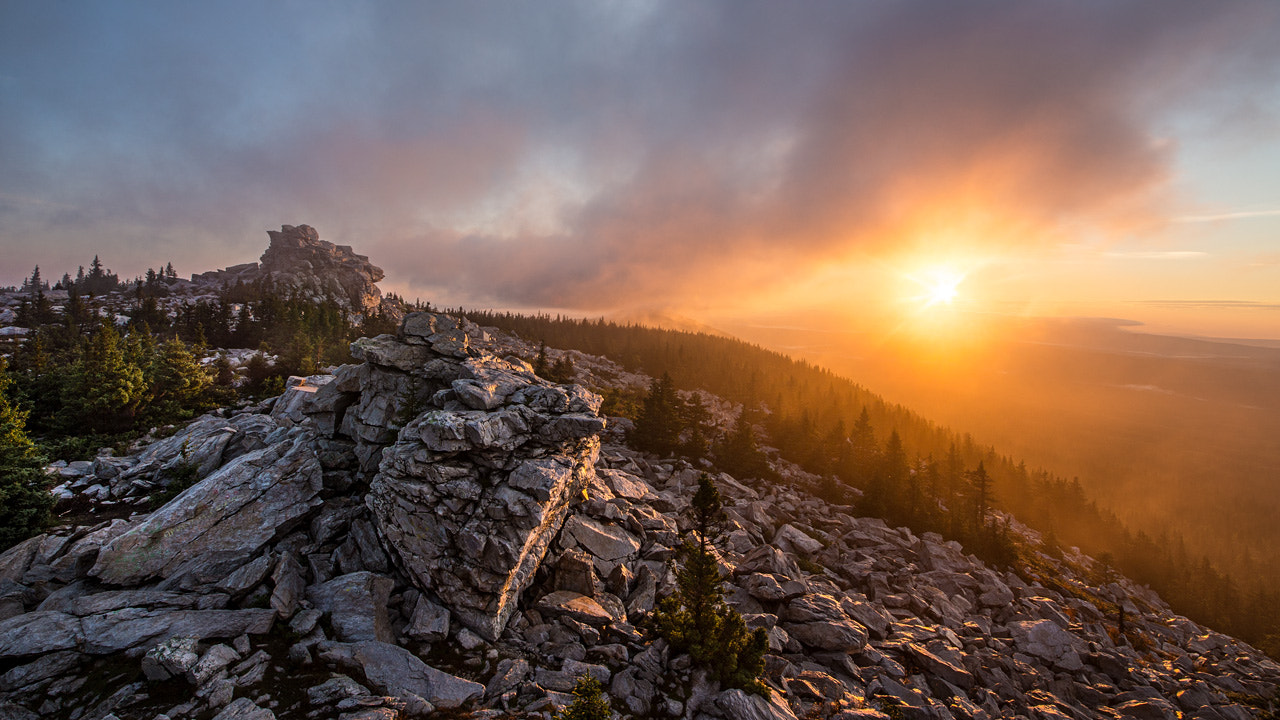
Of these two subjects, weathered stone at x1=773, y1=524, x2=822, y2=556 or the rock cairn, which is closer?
the rock cairn

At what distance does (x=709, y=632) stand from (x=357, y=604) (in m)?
19.9

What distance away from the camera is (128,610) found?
20.3 meters

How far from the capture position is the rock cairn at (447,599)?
1889 centimetres

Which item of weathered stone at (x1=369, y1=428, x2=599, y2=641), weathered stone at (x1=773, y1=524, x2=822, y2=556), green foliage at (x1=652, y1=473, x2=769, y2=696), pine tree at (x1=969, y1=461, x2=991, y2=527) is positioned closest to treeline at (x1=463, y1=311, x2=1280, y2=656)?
pine tree at (x1=969, y1=461, x2=991, y2=527)

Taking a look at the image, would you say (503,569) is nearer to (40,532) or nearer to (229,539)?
(229,539)

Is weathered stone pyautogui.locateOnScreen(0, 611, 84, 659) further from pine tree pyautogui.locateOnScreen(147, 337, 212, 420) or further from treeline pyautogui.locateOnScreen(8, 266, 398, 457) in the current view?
pine tree pyautogui.locateOnScreen(147, 337, 212, 420)

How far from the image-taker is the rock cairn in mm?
18891

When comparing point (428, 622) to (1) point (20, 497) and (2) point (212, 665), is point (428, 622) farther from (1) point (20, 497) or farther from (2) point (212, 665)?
(1) point (20, 497)

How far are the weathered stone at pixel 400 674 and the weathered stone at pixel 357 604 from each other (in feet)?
2.99

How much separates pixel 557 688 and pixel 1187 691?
1921 inches

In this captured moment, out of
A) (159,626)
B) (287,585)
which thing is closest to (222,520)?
(159,626)

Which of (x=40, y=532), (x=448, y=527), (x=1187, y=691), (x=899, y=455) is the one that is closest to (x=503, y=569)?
(x=448, y=527)

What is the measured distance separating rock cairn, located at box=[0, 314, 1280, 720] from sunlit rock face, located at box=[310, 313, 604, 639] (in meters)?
0.15

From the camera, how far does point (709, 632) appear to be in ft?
79.7
